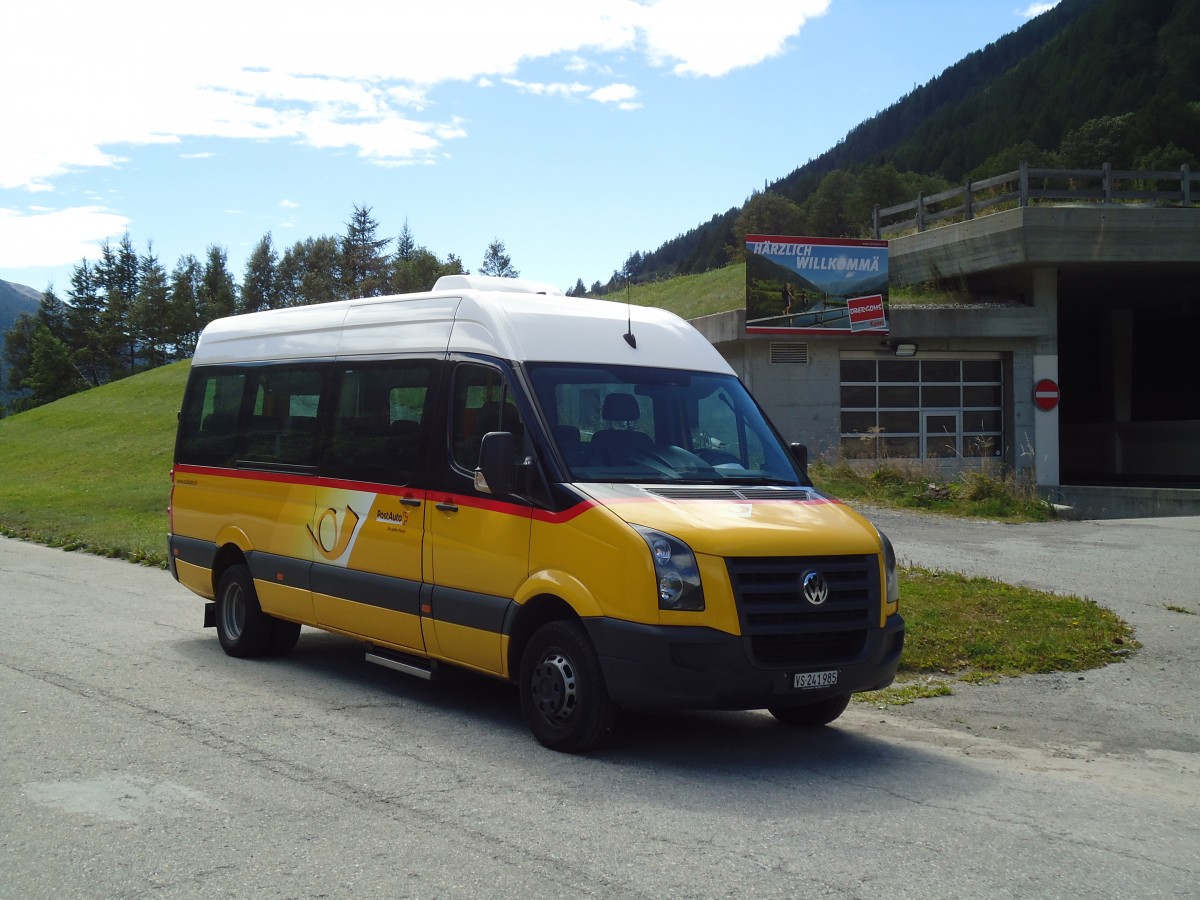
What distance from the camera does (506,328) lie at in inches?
294

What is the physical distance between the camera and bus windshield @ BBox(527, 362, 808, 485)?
707cm

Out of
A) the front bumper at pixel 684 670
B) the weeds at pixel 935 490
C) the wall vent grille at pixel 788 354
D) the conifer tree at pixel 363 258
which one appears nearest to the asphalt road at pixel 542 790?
the front bumper at pixel 684 670

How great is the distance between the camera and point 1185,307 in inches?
1599

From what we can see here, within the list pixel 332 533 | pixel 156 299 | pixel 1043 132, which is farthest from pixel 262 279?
pixel 332 533

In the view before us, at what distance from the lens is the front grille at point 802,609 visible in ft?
20.4

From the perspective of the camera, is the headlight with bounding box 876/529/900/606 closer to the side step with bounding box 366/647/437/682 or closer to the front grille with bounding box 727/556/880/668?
the front grille with bounding box 727/556/880/668

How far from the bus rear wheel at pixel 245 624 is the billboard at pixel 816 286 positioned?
20062 millimetres

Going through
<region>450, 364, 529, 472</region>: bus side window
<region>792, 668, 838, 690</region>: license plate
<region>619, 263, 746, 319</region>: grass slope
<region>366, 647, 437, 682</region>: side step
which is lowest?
<region>366, 647, 437, 682</region>: side step

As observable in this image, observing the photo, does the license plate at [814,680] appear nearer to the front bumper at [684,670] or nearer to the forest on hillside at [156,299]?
the front bumper at [684,670]

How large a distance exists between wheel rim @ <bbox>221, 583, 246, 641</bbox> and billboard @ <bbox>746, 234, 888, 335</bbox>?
65.8ft

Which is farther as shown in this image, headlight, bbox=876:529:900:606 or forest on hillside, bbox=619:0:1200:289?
forest on hillside, bbox=619:0:1200:289

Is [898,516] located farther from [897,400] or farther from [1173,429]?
[1173,429]

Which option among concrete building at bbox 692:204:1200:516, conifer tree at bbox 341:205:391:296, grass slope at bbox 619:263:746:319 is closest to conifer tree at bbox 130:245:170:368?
conifer tree at bbox 341:205:391:296

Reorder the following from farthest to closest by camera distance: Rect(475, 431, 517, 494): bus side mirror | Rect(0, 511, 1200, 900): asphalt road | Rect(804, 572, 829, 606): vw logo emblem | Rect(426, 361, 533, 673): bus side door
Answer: Rect(426, 361, 533, 673): bus side door → Rect(475, 431, 517, 494): bus side mirror → Rect(804, 572, 829, 606): vw logo emblem → Rect(0, 511, 1200, 900): asphalt road
